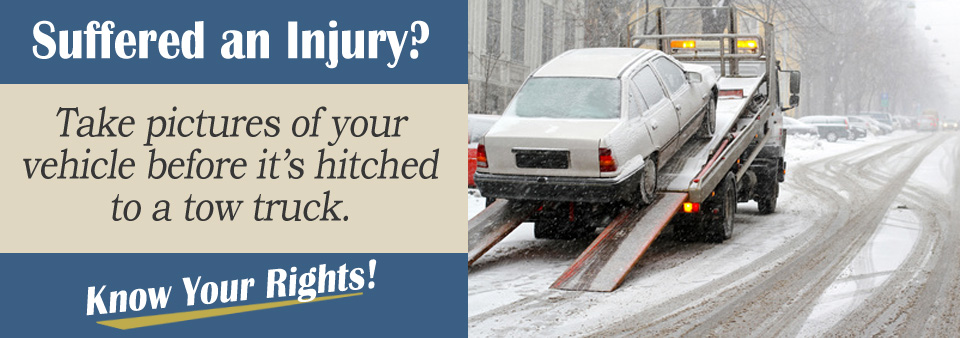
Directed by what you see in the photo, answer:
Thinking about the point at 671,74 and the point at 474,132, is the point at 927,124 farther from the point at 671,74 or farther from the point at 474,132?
the point at 671,74

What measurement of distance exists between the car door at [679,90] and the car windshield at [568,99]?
3.41 ft

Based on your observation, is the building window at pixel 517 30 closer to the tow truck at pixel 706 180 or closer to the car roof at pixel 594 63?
the tow truck at pixel 706 180

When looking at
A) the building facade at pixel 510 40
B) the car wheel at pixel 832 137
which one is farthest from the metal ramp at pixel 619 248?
the car wheel at pixel 832 137

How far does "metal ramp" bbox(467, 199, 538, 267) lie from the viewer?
388 inches

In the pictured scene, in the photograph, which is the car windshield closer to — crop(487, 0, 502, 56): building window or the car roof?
the car roof

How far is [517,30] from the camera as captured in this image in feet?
117

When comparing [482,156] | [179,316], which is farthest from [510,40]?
[179,316]

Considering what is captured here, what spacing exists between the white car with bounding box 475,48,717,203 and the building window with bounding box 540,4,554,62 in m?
26.8

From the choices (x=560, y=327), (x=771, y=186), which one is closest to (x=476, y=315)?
(x=560, y=327)

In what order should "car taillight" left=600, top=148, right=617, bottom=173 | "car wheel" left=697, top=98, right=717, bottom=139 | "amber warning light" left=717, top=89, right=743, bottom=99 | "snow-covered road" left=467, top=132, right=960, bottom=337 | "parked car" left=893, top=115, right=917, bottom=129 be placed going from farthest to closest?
"parked car" left=893, top=115, right=917, bottom=129 < "amber warning light" left=717, top=89, right=743, bottom=99 < "car wheel" left=697, top=98, right=717, bottom=139 < "car taillight" left=600, top=148, right=617, bottom=173 < "snow-covered road" left=467, top=132, right=960, bottom=337

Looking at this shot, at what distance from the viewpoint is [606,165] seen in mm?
9430

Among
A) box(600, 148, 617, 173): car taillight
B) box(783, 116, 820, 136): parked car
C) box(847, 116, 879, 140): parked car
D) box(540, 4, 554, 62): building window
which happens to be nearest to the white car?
box(600, 148, 617, 173): car taillight

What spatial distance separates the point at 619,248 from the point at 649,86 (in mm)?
2114

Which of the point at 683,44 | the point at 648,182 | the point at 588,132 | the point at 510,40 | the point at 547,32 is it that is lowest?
the point at 648,182
